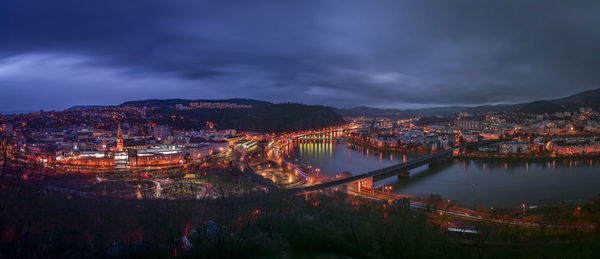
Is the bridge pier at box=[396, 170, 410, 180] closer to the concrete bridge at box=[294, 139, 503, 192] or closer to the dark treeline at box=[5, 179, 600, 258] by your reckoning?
the concrete bridge at box=[294, 139, 503, 192]

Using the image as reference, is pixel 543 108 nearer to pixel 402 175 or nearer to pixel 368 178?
pixel 402 175

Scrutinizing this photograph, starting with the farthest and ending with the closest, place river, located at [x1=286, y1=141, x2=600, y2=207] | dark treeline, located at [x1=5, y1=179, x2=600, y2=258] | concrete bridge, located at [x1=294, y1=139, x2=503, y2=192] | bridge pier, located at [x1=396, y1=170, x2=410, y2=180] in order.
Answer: bridge pier, located at [x1=396, y1=170, x2=410, y2=180], concrete bridge, located at [x1=294, y1=139, x2=503, y2=192], river, located at [x1=286, y1=141, x2=600, y2=207], dark treeline, located at [x1=5, y1=179, x2=600, y2=258]

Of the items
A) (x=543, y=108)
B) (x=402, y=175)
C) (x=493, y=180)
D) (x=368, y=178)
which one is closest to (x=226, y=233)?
(x=368, y=178)

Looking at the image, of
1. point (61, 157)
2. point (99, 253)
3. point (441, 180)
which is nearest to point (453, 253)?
point (99, 253)

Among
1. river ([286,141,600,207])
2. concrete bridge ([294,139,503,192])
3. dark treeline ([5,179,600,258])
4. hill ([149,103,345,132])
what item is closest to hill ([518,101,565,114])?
hill ([149,103,345,132])

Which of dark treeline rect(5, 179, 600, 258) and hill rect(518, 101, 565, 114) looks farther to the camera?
hill rect(518, 101, 565, 114)

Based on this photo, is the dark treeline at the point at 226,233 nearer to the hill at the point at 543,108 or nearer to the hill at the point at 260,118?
the hill at the point at 260,118

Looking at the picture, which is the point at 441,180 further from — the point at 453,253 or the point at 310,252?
the point at 310,252

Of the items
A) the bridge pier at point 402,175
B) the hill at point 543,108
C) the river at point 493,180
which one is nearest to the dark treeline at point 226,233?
the river at point 493,180
